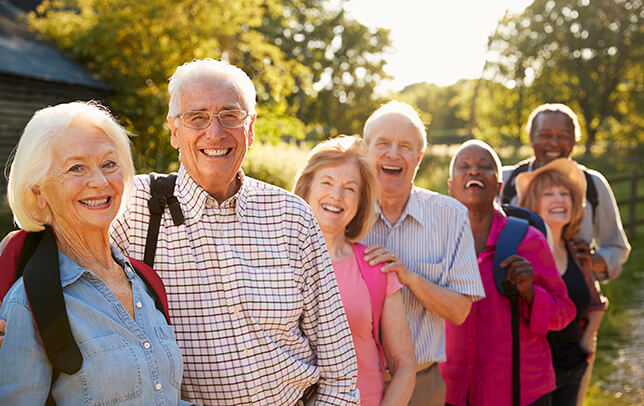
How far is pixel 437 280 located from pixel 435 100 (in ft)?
306

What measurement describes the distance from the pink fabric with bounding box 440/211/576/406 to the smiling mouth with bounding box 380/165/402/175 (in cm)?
76

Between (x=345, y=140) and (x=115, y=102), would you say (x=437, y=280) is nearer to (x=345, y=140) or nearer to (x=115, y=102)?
(x=345, y=140)

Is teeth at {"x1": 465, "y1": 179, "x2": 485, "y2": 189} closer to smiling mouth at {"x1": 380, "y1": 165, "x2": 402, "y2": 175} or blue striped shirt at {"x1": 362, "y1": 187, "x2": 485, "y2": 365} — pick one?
blue striped shirt at {"x1": 362, "y1": 187, "x2": 485, "y2": 365}

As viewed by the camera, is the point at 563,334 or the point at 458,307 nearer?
the point at 458,307

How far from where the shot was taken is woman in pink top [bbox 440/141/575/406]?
335 centimetres

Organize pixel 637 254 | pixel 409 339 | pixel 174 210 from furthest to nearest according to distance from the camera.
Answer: pixel 637 254, pixel 409 339, pixel 174 210

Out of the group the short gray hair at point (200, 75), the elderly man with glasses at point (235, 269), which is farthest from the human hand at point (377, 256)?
the short gray hair at point (200, 75)

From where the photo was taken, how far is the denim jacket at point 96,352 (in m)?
1.56

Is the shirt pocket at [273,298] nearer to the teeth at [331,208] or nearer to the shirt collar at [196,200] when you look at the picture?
the shirt collar at [196,200]

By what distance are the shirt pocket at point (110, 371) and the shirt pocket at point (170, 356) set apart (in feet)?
0.39

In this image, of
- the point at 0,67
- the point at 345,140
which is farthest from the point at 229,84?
the point at 0,67

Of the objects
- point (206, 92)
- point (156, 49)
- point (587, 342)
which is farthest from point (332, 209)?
point (156, 49)

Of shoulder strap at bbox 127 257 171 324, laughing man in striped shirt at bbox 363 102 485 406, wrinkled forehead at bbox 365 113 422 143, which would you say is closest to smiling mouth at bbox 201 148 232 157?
shoulder strap at bbox 127 257 171 324

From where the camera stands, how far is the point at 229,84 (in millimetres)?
2285
